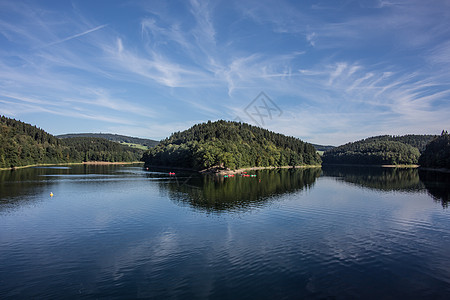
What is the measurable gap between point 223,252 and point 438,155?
16788 centimetres

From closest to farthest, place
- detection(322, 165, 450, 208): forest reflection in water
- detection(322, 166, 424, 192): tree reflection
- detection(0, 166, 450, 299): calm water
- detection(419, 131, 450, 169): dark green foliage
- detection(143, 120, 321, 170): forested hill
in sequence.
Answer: detection(0, 166, 450, 299): calm water < detection(322, 165, 450, 208): forest reflection in water < detection(322, 166, 424, 192): tree reflection < detection(143, 120, 321, 170): forested hill < detection(419, 131, 450, 169): dark green foliage

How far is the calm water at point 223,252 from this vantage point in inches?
701

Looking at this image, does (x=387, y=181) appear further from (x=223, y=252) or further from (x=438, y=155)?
(x=223, y=252)

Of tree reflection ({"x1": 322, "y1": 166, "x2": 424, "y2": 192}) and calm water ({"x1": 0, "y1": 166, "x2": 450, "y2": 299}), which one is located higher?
tree reflection ({"x1": 322, "y1": 166, "x2": 424, "y2": 192})

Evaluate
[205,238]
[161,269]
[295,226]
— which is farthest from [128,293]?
[295,226]

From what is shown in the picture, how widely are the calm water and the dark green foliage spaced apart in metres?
127

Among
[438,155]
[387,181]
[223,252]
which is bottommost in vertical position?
[223,252]

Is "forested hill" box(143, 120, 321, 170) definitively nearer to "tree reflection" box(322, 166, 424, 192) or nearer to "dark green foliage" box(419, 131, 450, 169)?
"tree reflection" box(322, 166, 424, 192)

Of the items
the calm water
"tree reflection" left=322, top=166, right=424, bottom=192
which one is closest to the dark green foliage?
"tree reflection" left=322, top=166, right=424, bottom=192

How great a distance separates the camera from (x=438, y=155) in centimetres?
14762

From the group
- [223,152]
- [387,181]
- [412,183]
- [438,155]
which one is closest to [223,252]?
[412,183]

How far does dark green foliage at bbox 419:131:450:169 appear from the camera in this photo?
143625mm

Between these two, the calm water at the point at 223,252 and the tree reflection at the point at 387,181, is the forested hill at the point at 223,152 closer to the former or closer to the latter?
the tree reflection at the point at 387,181

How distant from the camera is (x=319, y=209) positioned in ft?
142
